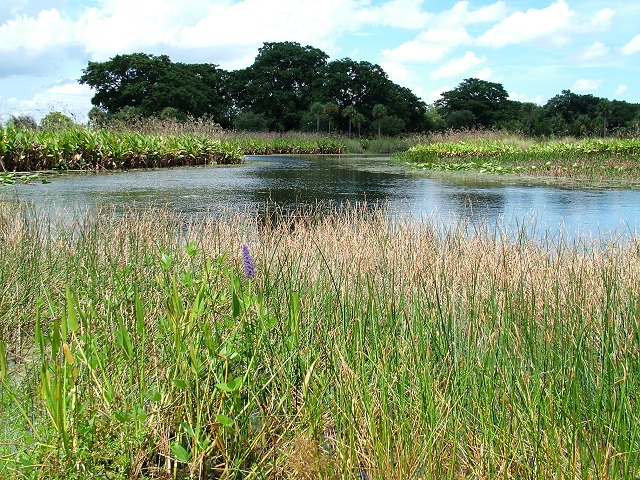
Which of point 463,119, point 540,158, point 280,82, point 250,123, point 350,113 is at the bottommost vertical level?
point 540,158

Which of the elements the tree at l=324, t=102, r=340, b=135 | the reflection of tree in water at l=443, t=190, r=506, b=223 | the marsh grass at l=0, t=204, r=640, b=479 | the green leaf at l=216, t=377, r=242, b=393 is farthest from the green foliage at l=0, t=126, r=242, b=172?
the tree at l=324, t=102, r=340, b=135

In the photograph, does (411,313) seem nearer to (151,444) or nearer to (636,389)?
(636,389)

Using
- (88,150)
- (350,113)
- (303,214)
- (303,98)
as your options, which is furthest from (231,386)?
(303,98)

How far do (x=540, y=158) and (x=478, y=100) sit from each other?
41.5 metres

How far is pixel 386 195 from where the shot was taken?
9.77 meters

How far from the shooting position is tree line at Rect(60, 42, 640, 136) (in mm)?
45594

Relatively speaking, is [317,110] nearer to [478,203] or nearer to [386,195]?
[386,195]

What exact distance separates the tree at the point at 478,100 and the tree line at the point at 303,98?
10 cm

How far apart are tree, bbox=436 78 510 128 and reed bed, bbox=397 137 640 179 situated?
116 feet

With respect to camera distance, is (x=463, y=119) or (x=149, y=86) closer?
(x=149, y=86)

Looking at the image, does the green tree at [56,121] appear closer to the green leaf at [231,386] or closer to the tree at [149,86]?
the green leaf at [231,386]

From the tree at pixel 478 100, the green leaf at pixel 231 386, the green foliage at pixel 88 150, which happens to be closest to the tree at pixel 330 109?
the tree at pixel 478 100

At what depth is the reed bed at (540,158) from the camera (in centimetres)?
1391

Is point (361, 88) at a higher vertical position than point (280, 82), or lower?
lower
